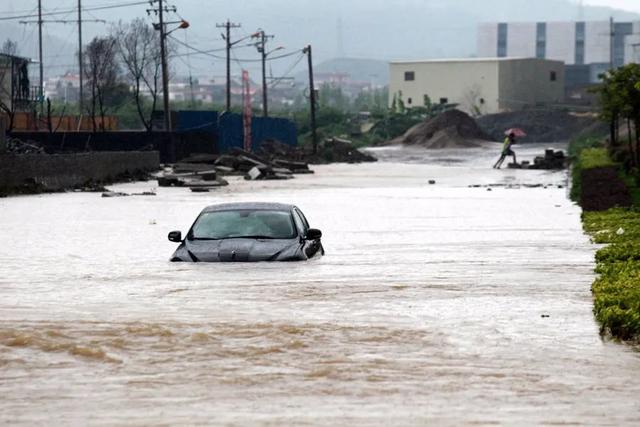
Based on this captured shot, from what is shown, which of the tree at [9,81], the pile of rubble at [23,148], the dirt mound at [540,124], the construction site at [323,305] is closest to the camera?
the construction site at [323,305]

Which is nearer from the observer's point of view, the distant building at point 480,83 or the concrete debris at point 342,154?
the concrete debris at point 342,154

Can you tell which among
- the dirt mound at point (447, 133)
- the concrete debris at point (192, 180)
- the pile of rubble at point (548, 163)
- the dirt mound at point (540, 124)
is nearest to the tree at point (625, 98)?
the concrete debris at point (192, 180)

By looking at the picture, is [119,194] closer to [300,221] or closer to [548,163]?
[300,221]

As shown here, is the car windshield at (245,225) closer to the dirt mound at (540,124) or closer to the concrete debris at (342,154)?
the concrete debris at (342,154)

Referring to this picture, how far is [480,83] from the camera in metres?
150

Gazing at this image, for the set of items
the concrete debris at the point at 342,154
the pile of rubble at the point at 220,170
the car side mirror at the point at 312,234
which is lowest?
the concrete debris at the point at 342,154

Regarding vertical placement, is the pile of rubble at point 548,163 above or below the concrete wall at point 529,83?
below

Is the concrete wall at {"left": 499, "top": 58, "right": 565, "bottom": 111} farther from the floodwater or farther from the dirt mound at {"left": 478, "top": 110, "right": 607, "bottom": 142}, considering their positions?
the floodwater

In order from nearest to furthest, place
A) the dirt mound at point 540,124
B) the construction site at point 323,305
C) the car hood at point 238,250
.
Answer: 1. the construction site at point 323,305
2. the car hood at point 238,250
3. the dirt mound at point 540,124

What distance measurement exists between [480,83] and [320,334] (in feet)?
442

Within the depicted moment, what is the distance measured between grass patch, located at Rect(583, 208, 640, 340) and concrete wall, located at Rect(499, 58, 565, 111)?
11471 centimetres

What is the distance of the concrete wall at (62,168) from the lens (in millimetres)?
51531

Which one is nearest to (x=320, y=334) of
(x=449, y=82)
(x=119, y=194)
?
(x=119, y=194)

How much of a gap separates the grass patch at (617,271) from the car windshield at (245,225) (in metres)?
5.04
